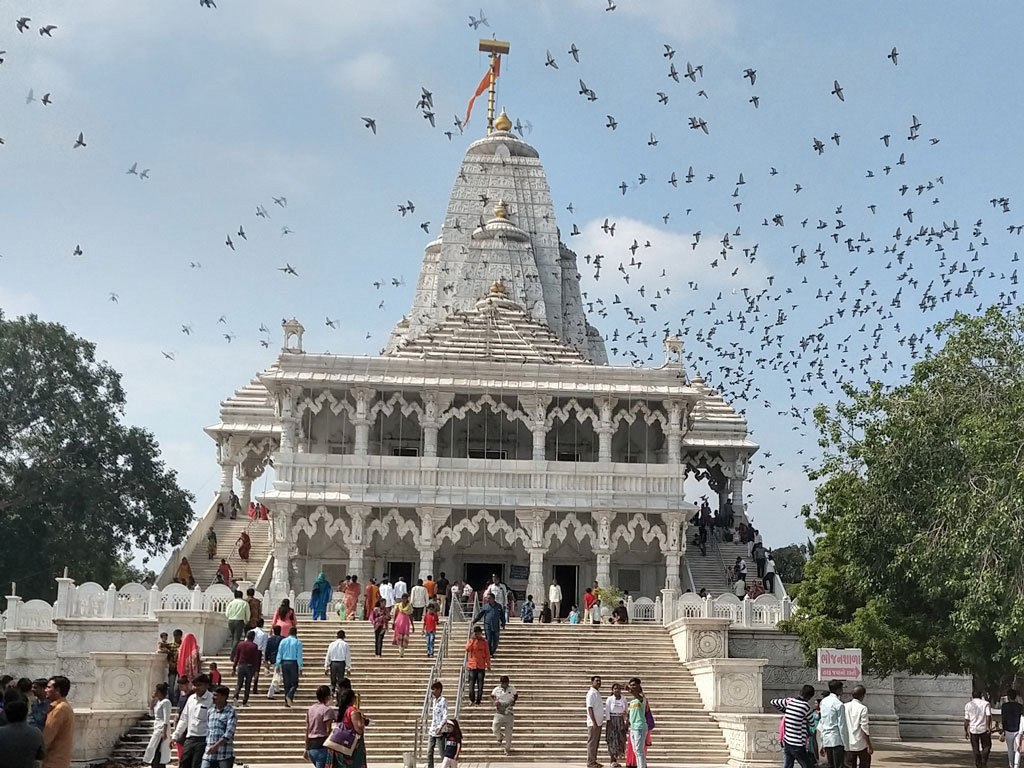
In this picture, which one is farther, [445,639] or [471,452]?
[471,452]

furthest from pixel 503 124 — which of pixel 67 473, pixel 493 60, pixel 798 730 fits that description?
pixel 798 730

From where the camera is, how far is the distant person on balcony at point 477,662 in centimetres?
2317

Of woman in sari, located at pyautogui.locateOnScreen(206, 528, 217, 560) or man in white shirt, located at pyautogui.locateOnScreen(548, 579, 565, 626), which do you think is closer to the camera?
man in white shirt, located at pyautogui.locateOnScreen(548, 579, 565, 626)

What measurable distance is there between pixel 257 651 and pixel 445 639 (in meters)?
4.44

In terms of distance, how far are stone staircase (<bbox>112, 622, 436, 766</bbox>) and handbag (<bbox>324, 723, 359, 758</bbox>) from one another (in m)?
5.34

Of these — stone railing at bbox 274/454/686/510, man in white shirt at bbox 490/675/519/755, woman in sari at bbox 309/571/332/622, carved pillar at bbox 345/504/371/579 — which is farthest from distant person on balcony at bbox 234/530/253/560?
man in white shirt at bbox 490/675/519/755

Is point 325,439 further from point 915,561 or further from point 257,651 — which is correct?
point 915,561

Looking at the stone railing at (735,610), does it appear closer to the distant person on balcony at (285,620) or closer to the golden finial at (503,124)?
the distant person on balcony at (285,620)

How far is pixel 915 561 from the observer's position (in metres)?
23.4

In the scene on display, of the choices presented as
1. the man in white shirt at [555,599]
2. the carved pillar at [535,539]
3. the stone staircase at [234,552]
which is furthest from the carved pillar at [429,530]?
the stone staircase at [234,552]

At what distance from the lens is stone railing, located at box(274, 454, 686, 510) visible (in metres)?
37.8

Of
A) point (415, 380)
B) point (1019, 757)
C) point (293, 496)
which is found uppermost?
point (415, 380)

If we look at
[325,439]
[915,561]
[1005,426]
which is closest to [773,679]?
[915,561]

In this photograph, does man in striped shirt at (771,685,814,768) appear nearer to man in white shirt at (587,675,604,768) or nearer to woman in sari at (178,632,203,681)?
man in white shirt at (587,675,604,768)
